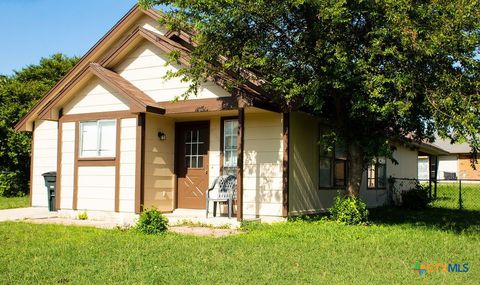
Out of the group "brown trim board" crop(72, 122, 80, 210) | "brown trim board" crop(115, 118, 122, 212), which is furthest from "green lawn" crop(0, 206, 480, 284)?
"brown trim board" crop(72, 122, 80, 210)

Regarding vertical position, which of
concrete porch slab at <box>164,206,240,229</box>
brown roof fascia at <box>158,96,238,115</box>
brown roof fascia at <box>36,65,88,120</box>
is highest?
brown roof fascia at <box>36,65,88,120</box>

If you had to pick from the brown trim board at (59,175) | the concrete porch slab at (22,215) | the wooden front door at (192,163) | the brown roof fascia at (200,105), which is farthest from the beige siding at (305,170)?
the concrete porch slab at (22,215)

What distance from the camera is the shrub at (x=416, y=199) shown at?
18.8 meters

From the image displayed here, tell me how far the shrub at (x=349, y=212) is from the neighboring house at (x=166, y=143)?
3.75ft

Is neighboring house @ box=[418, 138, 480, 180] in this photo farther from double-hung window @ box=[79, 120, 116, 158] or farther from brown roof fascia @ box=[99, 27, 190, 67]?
double-hung window @ box=[79, 120, 116, 158]

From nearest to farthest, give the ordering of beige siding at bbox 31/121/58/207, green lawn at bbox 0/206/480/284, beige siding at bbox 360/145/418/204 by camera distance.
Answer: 1. green lawn at bbox 0/206/480/284
2. beige siding at bbox 31/121/58/207
3. beige siding at bbox 360/145/418/204

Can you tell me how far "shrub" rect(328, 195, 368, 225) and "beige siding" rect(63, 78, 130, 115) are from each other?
18.7 feet

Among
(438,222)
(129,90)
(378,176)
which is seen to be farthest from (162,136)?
(378,176)

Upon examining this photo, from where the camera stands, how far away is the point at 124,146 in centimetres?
1284

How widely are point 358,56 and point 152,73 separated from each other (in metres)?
5.46

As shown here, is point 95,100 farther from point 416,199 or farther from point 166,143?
point 416,199

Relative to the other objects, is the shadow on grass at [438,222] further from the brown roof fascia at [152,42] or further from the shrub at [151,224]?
the brown roof fascia at [152,42]

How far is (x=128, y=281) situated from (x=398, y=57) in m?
6.34

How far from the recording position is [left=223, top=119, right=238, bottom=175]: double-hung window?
1280cm
